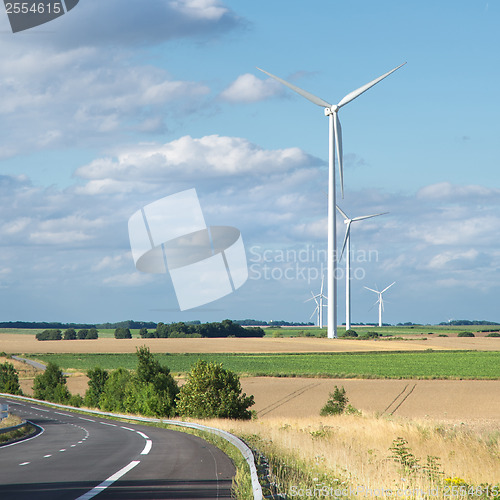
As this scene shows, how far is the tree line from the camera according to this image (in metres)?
46.2

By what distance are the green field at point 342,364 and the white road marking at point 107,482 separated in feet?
217

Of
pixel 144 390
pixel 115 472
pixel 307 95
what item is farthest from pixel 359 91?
pixel 115 472

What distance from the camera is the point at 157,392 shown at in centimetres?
5828

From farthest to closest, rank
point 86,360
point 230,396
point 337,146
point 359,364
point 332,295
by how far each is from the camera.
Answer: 1. point 86,360
2. point 332,295
3. point 359,364
4. point 337,146
5. point 230,396

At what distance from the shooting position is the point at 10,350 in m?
157

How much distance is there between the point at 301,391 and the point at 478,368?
3084 centimetres

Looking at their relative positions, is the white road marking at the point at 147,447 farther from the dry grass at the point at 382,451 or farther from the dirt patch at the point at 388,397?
the dirt patch at the point at 388,397

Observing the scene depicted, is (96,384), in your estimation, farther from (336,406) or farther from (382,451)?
(382,451)

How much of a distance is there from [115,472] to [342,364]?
83442mm

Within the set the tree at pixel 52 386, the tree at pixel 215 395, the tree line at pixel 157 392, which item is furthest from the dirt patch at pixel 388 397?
the tree at pixel 52 386

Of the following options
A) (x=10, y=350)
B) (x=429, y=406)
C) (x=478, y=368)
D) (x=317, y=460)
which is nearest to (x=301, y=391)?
(x=429, y=406)

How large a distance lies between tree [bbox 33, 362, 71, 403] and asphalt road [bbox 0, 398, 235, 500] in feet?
207

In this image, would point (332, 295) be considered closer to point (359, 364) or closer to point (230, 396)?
point (359, 364)

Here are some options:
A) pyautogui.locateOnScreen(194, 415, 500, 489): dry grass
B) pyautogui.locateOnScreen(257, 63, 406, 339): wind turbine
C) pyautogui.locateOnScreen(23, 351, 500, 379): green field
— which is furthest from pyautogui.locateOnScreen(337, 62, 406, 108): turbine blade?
pyautogui.locateOnScreen(194, 415, 500, 489): dry grass
